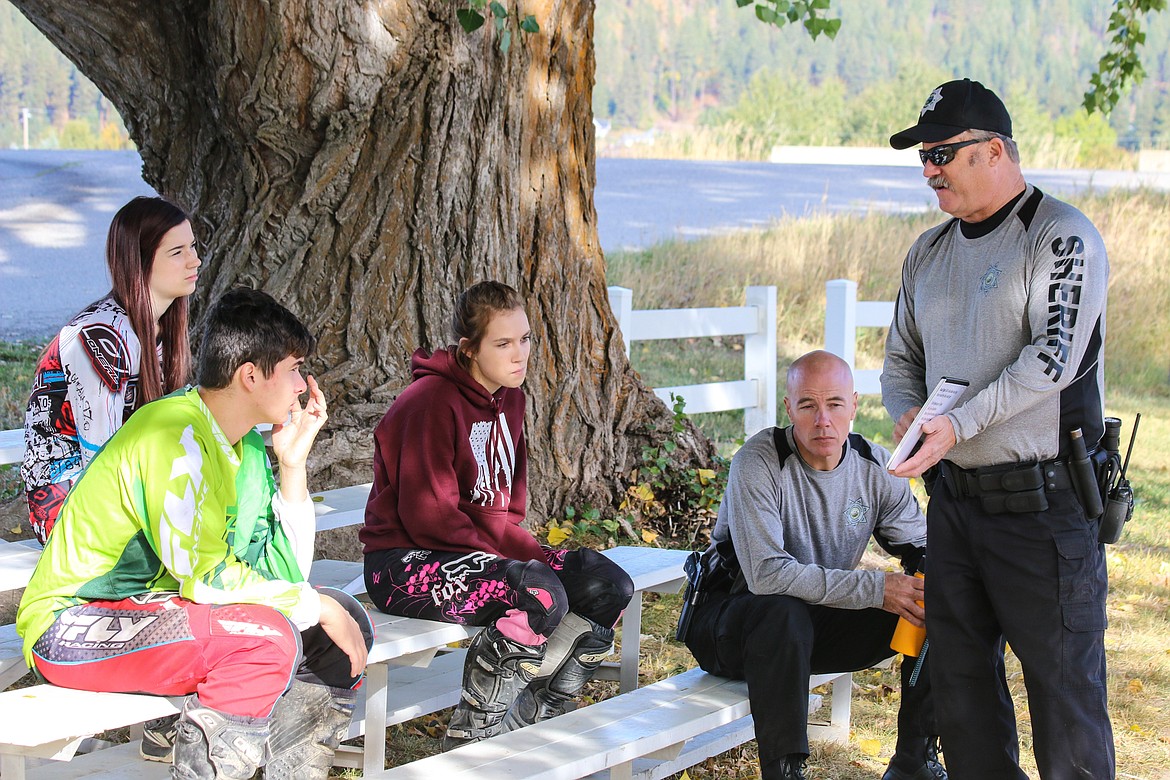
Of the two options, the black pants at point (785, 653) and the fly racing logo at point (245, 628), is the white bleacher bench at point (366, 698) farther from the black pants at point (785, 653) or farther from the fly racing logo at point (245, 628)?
the black pants at point (785, 653)

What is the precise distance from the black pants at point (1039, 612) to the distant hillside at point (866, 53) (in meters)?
48.2

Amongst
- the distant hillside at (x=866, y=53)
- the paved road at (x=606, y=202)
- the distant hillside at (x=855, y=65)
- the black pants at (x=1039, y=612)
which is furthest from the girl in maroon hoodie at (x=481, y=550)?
the distant hillside at (x=866, y=53)

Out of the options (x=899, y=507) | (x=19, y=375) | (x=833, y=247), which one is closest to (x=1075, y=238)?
(x=899, y=507)

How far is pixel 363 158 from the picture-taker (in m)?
5.29

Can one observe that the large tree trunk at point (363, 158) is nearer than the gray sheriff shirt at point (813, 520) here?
No

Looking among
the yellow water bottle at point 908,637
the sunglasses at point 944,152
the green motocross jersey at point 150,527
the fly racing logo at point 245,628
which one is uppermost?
the sunglasses at point 944,152

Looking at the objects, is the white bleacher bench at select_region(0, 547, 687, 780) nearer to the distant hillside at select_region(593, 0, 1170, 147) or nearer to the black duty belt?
the black duty belt

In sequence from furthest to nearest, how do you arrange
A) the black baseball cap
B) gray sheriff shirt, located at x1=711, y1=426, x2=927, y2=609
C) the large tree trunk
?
the large tree trunk → gray sheriff shirt, located at x1=711, y1=426, x2=927, y2=609 → the black baseball cap

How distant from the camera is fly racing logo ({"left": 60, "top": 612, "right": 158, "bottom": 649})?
2719mm

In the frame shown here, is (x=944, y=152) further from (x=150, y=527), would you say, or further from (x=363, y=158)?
(x=363, y=158)

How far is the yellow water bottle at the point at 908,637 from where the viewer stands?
11.4 feet

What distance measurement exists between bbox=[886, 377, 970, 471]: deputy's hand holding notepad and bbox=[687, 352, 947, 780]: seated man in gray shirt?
1.76ft

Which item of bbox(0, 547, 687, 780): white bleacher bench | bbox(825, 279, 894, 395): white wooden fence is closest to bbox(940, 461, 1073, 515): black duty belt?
bbox(0, 547, 687, 780): white bleacher bench

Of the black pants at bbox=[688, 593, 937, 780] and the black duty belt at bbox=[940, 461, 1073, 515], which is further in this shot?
the black pants at bbox=[688, 593, 937, 780]
